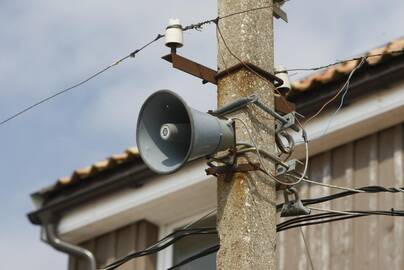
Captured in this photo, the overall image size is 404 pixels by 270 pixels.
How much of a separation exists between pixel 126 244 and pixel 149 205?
0.62m

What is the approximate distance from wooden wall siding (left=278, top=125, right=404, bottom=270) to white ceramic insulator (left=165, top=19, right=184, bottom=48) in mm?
3359

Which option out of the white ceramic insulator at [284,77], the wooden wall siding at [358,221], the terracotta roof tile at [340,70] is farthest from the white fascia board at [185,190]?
the white ceramic insulator at [284,77]

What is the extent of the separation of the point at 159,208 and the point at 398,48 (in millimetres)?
2986

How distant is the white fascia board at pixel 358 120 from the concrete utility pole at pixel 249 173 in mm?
3120

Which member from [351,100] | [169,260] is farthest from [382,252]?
[169,260]

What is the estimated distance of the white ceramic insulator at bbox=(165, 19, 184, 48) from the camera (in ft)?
26.4

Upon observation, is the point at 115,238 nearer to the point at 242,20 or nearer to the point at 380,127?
the point at 380,127

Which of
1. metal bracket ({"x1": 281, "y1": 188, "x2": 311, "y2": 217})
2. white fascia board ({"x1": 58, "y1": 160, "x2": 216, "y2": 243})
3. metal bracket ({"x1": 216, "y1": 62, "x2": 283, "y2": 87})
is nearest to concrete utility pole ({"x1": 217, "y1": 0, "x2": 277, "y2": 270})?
metal bracket ({"x1": 216, "y1": 62, "x2": 283, "y2": 87})

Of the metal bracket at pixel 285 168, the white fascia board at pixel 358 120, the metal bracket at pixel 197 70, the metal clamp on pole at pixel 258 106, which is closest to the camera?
the metal clamp on pole at pixel 258 106

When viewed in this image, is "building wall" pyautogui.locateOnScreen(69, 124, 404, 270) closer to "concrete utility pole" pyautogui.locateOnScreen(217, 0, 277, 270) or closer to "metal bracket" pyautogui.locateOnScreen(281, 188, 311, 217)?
"metal bracket" pyautogui.locateOnScreen(281, 188, 311, 217)

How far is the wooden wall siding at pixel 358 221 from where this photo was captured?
10781 mm

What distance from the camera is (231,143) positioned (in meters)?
7.48

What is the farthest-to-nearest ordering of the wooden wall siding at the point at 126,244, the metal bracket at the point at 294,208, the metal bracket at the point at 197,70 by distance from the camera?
1. the wooden wall siding at the point at 126,244
2. the metal bracket at the point at 294,208
3. the metal bracket at the point at 197,70

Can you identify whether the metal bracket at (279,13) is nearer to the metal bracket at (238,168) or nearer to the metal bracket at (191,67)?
Answer: the metal bracket at (191,67)
